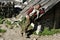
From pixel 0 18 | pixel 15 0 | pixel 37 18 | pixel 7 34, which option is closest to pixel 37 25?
pixel 37 18

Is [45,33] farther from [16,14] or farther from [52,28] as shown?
[16,14]

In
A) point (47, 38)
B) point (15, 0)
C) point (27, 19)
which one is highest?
point (15, 0)

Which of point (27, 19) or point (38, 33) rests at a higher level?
point (27, 19)

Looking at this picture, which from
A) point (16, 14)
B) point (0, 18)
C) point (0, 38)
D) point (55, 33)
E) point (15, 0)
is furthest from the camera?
point (15, 0)

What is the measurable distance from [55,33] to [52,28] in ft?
2.33

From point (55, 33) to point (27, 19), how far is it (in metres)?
2.11

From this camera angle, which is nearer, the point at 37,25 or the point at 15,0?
the point at 37,25

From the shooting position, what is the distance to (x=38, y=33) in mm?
13969

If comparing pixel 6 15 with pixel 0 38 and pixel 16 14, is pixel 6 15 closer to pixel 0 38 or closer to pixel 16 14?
pixel 16 14

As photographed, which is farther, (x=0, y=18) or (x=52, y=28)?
(x=0, y=18)

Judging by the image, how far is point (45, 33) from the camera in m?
14.1

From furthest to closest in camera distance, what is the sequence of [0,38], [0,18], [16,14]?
[16,14], [0,18], [0,38]

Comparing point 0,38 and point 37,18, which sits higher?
point 37,18

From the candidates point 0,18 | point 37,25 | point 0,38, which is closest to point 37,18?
point 37,25
